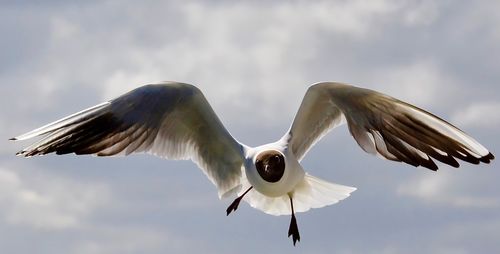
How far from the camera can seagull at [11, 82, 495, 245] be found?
10156 mm

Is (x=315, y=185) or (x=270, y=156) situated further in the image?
(x=315, y=185)

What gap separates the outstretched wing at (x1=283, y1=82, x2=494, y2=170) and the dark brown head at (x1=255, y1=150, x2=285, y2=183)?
72cm

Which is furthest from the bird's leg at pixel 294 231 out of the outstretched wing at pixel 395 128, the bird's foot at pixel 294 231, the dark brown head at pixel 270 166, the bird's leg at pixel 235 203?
the outstretched wing at pixel 395 128

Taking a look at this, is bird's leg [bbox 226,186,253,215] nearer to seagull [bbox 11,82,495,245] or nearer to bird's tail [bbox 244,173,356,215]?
seagull [bbox 11,82,495,245]

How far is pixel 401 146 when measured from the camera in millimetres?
10219

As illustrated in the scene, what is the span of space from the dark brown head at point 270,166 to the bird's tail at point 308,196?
128cm

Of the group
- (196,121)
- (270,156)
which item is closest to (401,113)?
(270,156)

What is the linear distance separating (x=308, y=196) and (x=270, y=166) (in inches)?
59.9

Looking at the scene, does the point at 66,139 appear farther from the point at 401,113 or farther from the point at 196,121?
the point at 401,113

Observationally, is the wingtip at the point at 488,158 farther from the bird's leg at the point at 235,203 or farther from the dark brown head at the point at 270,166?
the bird's leg at the point at 235,203

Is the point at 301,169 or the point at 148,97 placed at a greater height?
the point at 148,97

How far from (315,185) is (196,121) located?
157cm

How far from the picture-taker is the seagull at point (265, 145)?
10156 millimetres

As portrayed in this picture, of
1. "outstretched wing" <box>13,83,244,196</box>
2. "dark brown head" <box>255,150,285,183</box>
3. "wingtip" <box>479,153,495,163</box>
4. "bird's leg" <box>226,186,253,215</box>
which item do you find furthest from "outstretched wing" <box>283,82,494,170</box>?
"bird's leg" <box>226,186,253,215</box>
